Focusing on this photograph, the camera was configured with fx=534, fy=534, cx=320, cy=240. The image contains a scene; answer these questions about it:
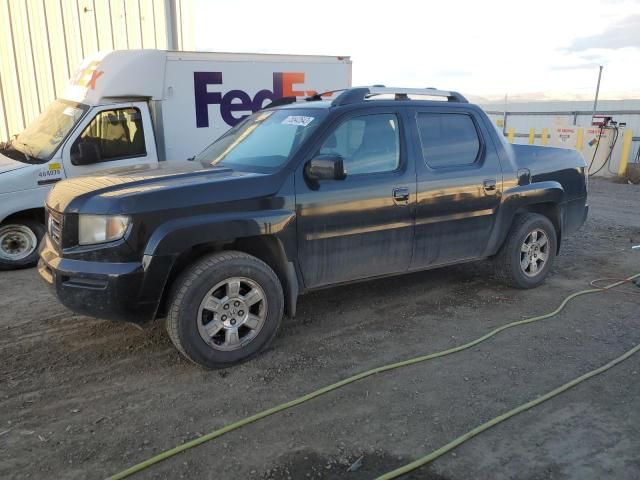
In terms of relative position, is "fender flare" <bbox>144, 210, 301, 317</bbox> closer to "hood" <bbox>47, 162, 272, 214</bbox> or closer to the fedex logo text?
"hood" <bbox>47, 162, 272, 214</bbox>

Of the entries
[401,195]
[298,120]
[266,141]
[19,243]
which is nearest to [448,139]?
[401,195]

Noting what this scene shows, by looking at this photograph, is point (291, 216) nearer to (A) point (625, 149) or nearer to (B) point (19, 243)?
(B) point (19, 243)

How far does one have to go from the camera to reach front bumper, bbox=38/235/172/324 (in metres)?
3.38

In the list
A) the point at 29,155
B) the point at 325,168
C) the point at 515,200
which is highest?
the point at 325,168

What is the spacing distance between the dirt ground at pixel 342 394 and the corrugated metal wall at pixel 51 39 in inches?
296

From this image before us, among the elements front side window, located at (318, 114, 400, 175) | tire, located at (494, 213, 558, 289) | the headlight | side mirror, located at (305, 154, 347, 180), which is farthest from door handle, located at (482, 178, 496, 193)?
the headlight

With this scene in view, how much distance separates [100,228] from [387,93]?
2.63 meters

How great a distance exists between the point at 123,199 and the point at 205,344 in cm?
111

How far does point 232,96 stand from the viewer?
7.98m

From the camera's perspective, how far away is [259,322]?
3.86m

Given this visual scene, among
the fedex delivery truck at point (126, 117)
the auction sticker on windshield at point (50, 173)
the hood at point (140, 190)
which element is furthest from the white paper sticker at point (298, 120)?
the auction sticker on windshield at point (50, 173)

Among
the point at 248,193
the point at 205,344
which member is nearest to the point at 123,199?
the point at 248,193

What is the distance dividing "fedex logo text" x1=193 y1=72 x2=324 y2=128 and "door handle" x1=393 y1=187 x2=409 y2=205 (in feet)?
13.9

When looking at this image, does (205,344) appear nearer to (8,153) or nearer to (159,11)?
(8,153)
